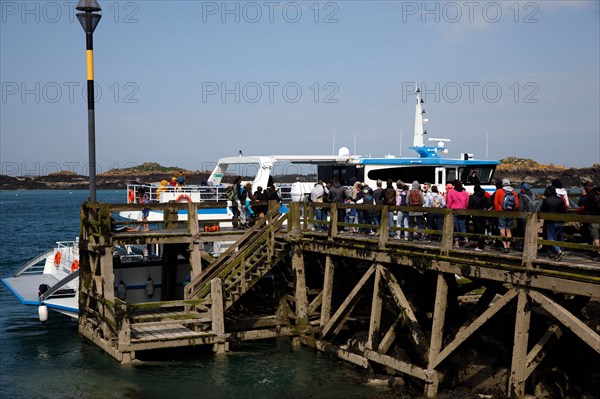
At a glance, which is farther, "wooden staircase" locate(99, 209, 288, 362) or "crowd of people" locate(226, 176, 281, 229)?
"crowd of people" locate(226, 176, 281, 229)

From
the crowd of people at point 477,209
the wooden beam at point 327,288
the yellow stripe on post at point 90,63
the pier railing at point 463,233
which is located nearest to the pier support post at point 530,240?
the pier railing at point 463,233

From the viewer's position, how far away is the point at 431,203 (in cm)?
1777

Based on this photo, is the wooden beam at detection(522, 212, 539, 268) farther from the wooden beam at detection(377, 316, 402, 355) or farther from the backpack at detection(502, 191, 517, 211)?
the wooden beam at detection(377, 316, 402, 355)

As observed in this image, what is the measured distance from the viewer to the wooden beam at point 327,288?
1847 centimetres

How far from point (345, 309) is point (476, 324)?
16.0ft

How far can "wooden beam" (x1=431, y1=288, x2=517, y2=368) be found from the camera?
13039 mm

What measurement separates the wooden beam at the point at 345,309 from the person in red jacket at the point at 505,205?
3.56m

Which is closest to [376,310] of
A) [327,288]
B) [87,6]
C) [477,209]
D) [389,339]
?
[389,339]

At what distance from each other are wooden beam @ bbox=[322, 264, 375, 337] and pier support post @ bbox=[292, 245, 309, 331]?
90 centimetres

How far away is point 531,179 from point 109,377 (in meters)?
141

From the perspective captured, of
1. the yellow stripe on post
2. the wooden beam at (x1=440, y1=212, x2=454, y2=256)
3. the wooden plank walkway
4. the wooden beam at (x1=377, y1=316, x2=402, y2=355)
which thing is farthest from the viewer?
the yellow stripe on post

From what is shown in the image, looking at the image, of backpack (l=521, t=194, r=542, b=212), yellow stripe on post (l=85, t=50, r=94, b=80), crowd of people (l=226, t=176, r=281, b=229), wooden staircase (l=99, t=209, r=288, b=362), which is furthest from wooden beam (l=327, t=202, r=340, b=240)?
yellow stripe on post (l=85, t=50, r=94, b=80)

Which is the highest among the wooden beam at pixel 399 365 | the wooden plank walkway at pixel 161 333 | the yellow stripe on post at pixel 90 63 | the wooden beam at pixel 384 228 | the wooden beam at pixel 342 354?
the yellow stripe on post at pixel 90 63

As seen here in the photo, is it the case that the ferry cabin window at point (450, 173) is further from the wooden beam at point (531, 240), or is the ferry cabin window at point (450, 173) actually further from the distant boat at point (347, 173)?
the wooden beam at point (531, 240)
